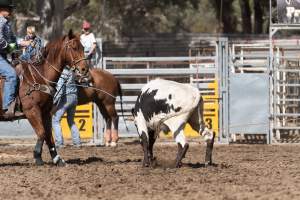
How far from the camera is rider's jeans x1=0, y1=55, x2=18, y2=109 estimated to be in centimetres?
1230

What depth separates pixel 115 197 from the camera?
30.9 ft

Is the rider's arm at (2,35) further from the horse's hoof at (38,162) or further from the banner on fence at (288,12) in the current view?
the banner on fence at (288,12)

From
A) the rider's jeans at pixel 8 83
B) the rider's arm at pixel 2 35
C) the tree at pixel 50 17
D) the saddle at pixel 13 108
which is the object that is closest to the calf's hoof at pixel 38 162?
the saddle at pixel 13 108

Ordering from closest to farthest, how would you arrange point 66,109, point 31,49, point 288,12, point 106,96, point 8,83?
point 8,83 → point 31,49 → point 66,109 → point 106,96 → point 288,12

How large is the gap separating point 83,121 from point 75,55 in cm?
613

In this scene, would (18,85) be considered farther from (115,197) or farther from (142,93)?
(115,197)

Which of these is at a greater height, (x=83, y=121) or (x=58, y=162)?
(x=58, y=162)

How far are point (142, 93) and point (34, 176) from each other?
6.47 ft

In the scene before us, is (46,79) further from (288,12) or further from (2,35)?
(288,12)

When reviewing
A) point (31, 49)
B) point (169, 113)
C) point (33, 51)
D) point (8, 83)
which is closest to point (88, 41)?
point (31, 49)

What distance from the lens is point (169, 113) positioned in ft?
39.1

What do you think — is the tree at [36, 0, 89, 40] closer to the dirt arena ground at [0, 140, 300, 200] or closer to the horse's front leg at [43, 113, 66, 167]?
the dirt arena ground at [0, 140, 300, 200]

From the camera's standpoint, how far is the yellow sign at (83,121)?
1842cm

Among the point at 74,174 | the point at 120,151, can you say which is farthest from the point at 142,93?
the point at 120,151
